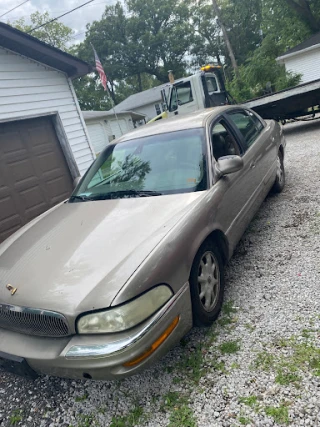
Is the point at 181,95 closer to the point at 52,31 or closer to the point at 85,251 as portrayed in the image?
the point at 85,251

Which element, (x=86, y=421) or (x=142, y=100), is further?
(x=142, y=100)

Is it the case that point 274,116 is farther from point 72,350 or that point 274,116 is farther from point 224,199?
point 72,350

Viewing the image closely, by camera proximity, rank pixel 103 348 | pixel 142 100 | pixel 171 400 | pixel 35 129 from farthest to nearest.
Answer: pixel 142 100, pixel 35 129, pixel 171 400, pixel 103 348

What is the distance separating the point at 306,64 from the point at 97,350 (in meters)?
23.3

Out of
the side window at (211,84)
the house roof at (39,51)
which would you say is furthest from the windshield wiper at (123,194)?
the side window at (211,84)

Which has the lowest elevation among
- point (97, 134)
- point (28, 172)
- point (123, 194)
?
point (97, 134)

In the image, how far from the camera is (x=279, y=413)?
172 centimetres

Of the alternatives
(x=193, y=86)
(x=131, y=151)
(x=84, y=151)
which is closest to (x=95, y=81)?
(x=193, y=86)

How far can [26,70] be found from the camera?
6.04 metres

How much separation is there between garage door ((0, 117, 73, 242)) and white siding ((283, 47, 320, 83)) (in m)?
18.7

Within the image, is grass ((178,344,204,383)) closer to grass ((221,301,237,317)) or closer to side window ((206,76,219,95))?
Result: grass ((221,301,237,317))

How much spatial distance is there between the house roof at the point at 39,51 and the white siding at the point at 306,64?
17.7m

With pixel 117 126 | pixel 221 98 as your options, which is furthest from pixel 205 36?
pixel 221 98

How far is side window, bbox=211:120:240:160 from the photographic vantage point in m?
3.09
